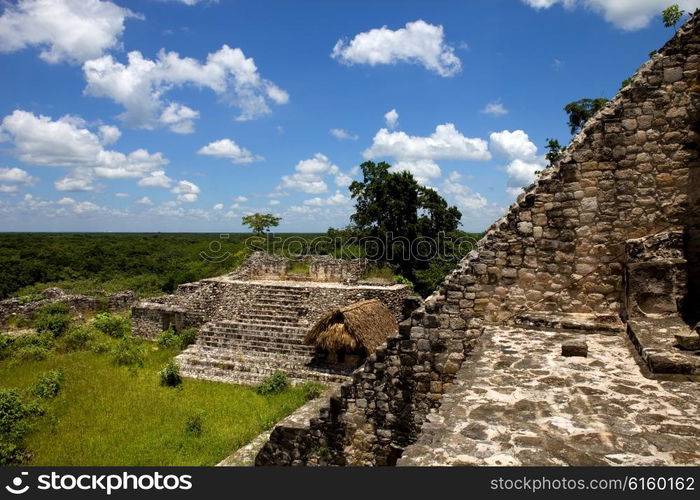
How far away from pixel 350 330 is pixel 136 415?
5.02 meters

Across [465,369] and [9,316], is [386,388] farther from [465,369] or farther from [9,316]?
[9,316]

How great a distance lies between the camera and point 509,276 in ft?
15.3

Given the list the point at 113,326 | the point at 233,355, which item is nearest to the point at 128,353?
the point at 233,355

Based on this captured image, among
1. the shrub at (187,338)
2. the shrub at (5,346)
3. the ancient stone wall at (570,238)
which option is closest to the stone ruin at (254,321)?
the shrub at (187,338)

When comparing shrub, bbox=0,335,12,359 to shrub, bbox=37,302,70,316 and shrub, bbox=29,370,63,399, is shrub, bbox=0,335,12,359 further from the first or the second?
shrub, bbox=29,370,63,399

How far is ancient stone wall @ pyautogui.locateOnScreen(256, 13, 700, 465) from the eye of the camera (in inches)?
173

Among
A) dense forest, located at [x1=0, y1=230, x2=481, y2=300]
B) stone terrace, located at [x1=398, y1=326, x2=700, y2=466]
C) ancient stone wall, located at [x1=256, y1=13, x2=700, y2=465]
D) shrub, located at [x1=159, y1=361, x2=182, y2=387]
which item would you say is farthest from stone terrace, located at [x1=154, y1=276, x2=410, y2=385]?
stone terrace, located at [x1=398, y1=326, x2=700, y2=466]

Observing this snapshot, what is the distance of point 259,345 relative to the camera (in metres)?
13.0

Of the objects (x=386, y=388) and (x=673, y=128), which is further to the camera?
(x=386, y=388)

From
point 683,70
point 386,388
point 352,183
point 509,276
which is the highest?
point 352,183

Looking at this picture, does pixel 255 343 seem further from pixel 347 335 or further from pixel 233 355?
pixel 347 335

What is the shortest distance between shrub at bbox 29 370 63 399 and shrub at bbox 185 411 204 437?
3552mm
